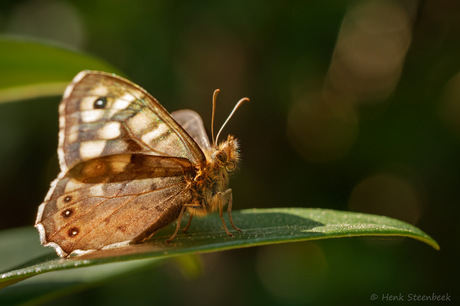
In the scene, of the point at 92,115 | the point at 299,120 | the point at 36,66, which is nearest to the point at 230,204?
the point at 92,115

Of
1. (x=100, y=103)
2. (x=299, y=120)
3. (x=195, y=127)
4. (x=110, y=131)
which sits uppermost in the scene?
(x=100, y=103)

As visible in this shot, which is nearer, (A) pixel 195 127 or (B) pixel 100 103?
(B) pixel 100 103

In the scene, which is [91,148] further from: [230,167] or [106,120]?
[230,167]

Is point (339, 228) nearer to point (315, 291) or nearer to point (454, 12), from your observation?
point (315, 291)

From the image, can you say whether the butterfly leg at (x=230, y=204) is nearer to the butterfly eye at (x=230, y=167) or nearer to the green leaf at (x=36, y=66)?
the butterfly eye at (x=230, y=167)

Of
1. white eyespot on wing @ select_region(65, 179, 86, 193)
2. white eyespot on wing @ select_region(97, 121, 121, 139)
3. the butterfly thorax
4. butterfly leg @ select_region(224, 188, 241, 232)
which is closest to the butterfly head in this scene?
the butterfly thorax

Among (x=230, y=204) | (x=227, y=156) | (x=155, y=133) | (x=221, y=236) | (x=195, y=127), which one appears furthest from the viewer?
(x=195, y=127)

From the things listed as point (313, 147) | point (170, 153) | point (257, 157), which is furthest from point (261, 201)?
point (170, 153)
